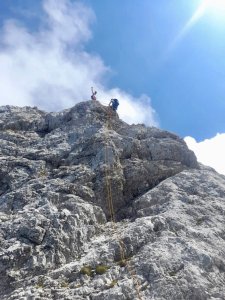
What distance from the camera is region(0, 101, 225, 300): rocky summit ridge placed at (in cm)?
2231

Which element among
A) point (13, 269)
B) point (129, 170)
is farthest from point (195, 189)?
point (13, 269)

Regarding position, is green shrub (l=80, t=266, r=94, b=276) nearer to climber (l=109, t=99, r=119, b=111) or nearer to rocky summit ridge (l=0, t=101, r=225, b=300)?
rocky summit ridge (l=0, t=101, r=225, b=300)

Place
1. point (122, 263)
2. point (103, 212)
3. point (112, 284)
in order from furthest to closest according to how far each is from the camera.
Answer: point (103, 212) < point (122, 263) < point (112, 284)

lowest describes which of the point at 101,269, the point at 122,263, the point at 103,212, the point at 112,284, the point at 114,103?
the point at 112,284

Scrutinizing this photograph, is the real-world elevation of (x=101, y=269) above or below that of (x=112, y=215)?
below

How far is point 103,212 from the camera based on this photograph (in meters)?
29.9

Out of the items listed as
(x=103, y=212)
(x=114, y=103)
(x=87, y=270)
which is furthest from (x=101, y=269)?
(x=114, y=103)

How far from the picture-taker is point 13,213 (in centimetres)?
2831

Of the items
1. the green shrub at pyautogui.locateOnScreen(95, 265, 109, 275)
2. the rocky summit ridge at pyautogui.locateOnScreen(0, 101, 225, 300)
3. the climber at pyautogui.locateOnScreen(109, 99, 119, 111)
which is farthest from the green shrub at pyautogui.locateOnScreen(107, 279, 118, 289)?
the climber at pyautogui.locateOnScreen(109, 99, 119, 111)

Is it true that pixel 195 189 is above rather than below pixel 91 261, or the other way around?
above

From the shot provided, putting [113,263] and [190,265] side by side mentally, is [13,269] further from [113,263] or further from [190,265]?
[190,265]

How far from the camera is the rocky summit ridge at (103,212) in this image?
2231 cm

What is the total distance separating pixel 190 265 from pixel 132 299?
3.75 metres

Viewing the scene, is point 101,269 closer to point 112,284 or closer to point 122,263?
point 122,263
